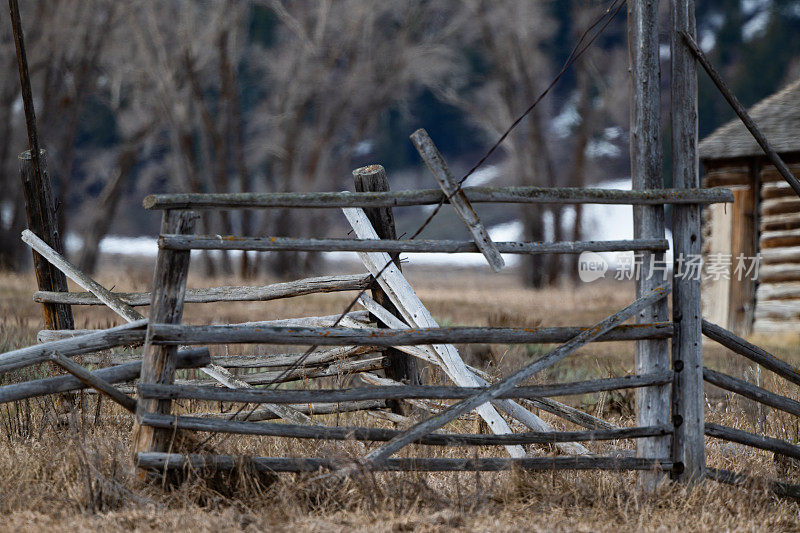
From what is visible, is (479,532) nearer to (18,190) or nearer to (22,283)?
(22,283)

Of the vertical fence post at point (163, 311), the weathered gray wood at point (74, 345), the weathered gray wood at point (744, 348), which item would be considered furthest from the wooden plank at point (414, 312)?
the weathered gray wood at point (74, 345)

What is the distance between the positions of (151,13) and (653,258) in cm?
1615

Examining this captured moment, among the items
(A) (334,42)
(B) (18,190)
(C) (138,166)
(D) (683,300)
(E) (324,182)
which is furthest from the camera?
(C) (138,166)

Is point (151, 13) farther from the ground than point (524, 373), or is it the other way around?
point (151, 13)

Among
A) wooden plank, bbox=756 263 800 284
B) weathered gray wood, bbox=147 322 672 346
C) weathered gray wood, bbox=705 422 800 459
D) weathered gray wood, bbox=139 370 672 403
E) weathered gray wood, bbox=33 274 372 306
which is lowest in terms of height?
weathered gray wood, bbox=705 422 800 459

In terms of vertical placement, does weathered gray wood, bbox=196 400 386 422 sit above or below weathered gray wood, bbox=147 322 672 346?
below

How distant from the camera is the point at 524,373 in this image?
3697 millimetres

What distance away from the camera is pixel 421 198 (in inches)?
148

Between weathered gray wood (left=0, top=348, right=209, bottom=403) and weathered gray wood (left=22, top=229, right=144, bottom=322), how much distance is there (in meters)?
0.89

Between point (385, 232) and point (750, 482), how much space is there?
2.50 metres

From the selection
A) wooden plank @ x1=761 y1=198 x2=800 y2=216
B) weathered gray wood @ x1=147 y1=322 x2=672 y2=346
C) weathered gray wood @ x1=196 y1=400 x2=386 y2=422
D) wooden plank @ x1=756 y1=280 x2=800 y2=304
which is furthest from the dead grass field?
wooden plank @ x1=761 y1=198 x2=800 y2=216

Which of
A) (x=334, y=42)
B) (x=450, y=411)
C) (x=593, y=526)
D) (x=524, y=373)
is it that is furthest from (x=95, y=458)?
(x=334, y=42)

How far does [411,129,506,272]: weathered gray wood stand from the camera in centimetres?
360

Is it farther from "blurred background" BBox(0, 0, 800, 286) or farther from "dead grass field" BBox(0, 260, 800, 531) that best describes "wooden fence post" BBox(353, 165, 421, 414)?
"blurred background" BBox(0, 0, 800, 286)
